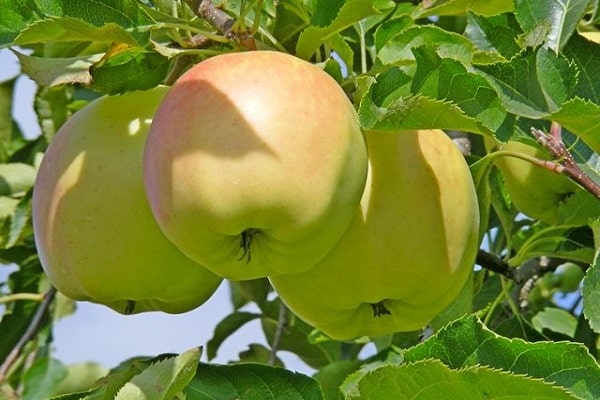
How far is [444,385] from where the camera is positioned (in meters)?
1.08

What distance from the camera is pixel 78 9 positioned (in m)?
1.25

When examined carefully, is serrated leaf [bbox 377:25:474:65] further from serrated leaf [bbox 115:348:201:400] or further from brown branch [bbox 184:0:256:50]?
serrated leaf [bbox 115:348:201:400]

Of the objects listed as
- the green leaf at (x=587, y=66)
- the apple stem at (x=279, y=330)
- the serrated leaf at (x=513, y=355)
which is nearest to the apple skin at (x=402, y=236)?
the serrated leaf at (x=513, y=355)

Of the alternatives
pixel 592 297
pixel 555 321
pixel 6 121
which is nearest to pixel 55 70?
pixel 592 297

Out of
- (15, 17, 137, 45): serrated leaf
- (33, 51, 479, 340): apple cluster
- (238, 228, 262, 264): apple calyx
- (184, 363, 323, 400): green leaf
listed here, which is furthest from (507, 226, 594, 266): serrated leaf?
(15, 17, 137, 45): serrated leaf

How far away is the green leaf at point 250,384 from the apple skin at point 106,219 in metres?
0.10

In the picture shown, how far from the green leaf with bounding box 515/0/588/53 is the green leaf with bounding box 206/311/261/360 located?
1.08 m

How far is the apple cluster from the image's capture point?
1.09 meters

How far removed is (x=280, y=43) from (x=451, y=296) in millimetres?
409

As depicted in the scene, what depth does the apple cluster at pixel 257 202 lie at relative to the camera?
109 centimetres

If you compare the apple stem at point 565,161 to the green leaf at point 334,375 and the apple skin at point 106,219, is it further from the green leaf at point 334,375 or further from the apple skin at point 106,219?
the green leaf at point 334,375

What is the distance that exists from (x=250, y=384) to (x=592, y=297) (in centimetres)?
41

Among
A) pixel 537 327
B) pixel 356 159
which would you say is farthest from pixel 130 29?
pixel 537 327

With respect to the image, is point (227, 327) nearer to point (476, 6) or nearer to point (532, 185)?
point (532, 185)
